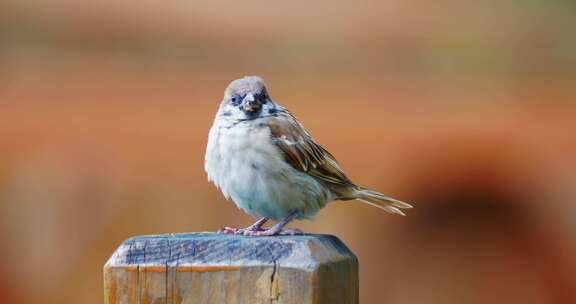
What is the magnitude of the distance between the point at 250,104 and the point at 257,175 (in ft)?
0.93

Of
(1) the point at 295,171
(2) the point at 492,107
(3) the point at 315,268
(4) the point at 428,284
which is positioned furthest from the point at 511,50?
(3) the point at 315,268

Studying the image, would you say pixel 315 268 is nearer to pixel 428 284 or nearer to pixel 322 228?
pixel 322 228

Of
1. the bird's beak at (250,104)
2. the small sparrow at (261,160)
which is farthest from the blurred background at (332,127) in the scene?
the bird's beak at (250,104)

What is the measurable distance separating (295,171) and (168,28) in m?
6.33

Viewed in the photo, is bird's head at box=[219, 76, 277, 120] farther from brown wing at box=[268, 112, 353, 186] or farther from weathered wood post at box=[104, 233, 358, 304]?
weathered wood post at box=[104, 233, 358, 304]

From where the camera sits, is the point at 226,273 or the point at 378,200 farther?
the point at 378,200

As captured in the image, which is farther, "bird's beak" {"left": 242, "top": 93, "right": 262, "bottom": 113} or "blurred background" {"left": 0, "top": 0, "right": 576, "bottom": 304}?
"blurred background" {"left": 0, "top": 0, "right": 576, "bottom": 304}

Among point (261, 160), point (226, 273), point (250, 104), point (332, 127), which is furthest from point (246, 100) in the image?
point (332, 127)

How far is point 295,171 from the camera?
5309mm

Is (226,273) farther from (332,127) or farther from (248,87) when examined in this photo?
(332,127)

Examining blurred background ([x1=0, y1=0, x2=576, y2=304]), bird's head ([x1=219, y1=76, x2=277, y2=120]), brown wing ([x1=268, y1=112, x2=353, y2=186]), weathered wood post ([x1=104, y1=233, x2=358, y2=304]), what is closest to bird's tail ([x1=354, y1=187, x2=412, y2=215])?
brown wing ([x1=268, y1=112, x2=353, y2=186])

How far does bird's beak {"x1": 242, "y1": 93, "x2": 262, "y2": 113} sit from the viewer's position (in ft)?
17.0

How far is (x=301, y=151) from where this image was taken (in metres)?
5.35

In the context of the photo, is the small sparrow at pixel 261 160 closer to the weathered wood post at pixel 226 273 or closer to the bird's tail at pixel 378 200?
the bird's tail at pixel 378 200
